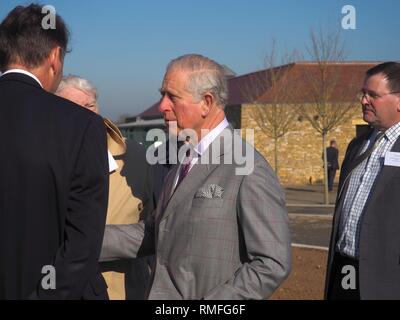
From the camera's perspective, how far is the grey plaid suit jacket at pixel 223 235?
228cm

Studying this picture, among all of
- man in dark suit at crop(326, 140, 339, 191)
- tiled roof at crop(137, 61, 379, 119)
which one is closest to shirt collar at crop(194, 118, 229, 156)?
tiled roof at crop(137, 61, 379, 119)

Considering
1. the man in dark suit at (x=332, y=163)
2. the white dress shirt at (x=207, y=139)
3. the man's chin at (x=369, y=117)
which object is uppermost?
the man's chin at (x=369, y=117)

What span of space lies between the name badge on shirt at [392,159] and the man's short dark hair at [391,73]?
49 cm

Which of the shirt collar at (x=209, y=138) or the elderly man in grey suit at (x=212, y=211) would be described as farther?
the shirt collar at (x=209, y=138)

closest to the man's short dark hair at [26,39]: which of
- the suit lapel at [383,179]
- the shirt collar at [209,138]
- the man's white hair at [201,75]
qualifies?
the man's white hair at [201,75]

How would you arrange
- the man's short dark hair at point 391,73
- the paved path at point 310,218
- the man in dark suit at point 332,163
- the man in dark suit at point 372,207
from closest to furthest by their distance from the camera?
the man in dark suit at point 372,207
the man's short dark hair at point 391,73
the paved path at point 310,218
the man in dark suit at point 332,163

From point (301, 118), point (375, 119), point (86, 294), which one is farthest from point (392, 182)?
point (301, 118)

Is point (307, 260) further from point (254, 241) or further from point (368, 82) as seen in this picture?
point (254, 241)

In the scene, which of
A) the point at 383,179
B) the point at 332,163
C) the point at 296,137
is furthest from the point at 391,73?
the point at 296,137

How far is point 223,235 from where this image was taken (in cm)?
238

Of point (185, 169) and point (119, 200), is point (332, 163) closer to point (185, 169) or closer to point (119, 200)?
point (119, 200)

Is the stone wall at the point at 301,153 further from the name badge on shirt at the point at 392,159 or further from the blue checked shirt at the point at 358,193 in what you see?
the name badge on shirt at the point at 392,159
